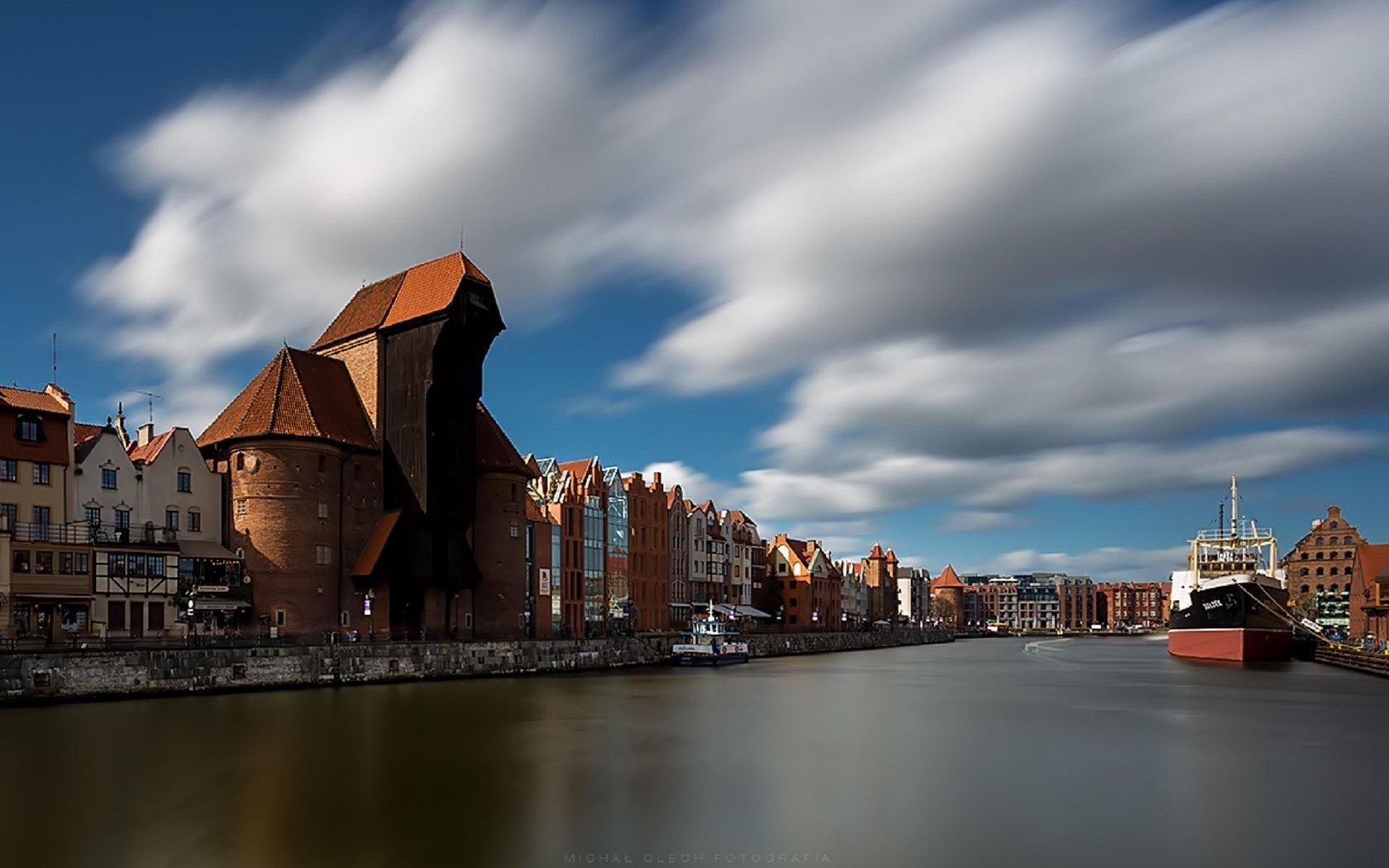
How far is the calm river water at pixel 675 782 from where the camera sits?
21.5 m

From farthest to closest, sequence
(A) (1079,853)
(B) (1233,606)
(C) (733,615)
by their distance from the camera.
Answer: (C) (733,615) < (B) (1233,606) < (A) (1079,853)

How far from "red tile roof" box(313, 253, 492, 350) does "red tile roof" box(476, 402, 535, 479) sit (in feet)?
29.2

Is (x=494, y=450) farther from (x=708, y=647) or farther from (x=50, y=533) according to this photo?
(x=50, y=533)

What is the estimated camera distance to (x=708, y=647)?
86500mm

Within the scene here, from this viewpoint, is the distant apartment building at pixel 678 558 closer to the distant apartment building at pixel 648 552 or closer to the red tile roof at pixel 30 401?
the distant apartment building at pixel 648 552

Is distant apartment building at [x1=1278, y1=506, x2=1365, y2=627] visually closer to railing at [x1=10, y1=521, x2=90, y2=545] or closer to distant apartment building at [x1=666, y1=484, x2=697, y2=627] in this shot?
distant apartment building at [x1=666, y1=484, x2=697, y2=627]

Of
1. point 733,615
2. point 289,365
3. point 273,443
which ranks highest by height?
point 289,365

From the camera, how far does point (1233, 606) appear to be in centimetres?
8775

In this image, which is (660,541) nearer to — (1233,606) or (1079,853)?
(1233,606)

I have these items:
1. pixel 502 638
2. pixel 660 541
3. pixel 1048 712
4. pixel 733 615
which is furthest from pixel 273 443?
pixel 733 615

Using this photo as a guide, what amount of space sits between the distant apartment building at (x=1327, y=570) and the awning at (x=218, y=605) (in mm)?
135135

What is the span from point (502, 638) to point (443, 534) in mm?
7837

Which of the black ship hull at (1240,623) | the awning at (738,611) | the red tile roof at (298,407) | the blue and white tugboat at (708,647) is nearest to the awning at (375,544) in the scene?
the red tile roof at (298,407)

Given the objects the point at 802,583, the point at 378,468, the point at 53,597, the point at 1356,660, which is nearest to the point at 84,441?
the point at 53,597
